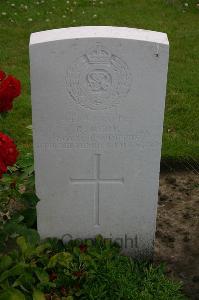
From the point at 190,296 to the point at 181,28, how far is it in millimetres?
5254

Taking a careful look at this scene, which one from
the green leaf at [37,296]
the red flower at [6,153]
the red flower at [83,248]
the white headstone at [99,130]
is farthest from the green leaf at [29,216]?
the red flower at [6,153]

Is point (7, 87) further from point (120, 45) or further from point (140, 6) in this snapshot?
point (140, 6)

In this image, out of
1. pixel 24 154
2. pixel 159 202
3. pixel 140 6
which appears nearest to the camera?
pixel 159 202

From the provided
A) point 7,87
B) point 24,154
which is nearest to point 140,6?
point 24,154

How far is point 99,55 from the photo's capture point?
3191 millimetres

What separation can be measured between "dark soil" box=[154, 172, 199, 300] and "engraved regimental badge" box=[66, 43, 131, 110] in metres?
1.23

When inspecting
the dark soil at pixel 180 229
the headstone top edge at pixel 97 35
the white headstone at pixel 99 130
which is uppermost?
the headstone top edge at pixel 97 35

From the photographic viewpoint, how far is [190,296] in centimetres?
359

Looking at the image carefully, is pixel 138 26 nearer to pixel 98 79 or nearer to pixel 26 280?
pixel 98 79

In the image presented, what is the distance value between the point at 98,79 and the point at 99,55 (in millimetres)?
143

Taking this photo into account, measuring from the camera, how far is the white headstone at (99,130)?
10.5 feet

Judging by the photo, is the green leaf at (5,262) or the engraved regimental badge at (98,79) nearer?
the green leaf at (5,262)

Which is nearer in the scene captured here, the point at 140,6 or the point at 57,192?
the point at 57,192

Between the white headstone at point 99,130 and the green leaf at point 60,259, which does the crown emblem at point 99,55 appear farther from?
the green leaf at point 60,259
